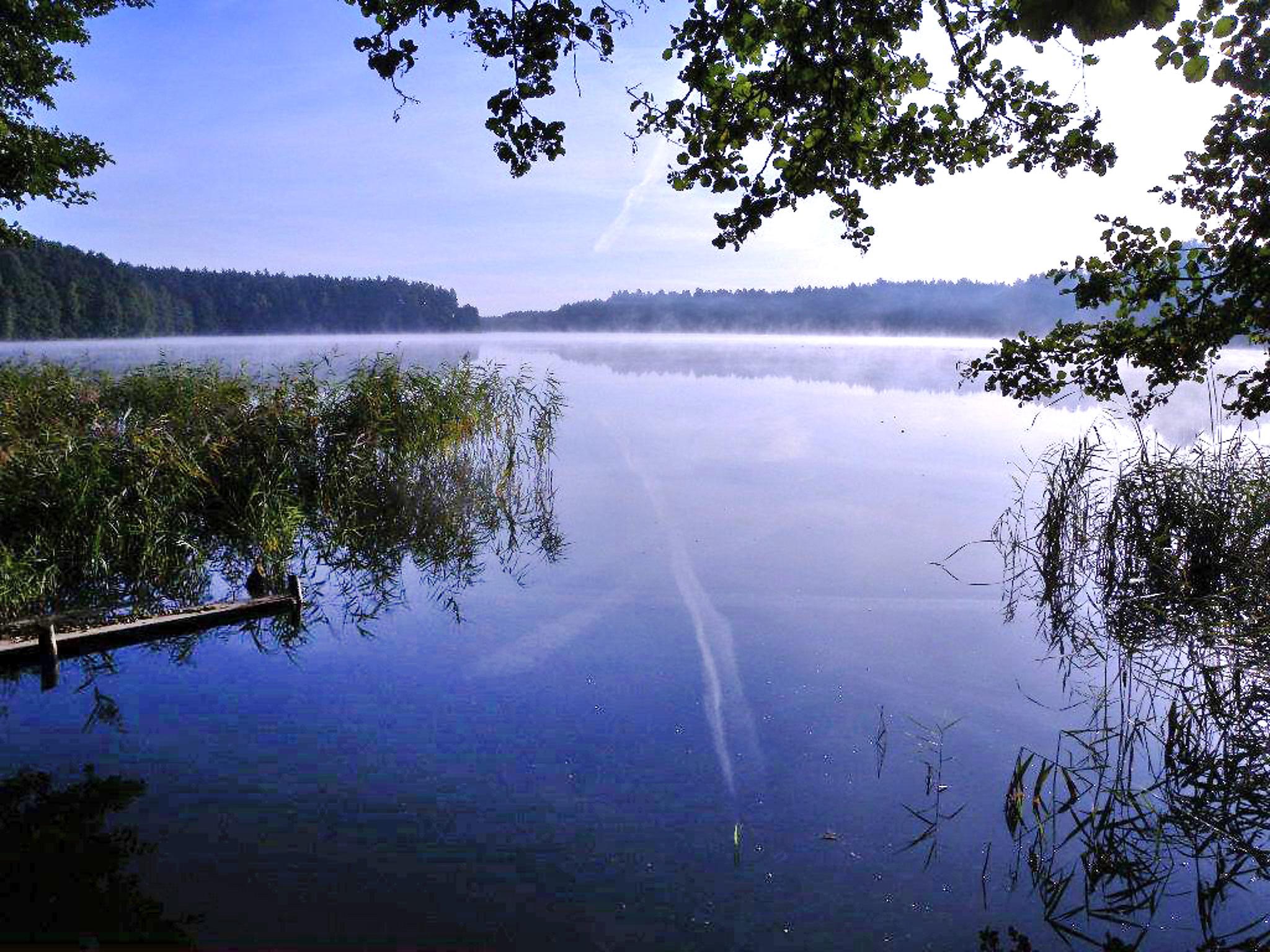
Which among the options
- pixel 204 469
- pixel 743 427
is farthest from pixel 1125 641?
pixel 743 427

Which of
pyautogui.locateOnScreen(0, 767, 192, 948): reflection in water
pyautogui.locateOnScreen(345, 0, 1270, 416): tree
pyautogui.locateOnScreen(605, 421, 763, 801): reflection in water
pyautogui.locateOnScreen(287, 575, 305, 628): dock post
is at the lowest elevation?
pyautogui.locateOnScreen(605, 421, 763, 801): reflection in water

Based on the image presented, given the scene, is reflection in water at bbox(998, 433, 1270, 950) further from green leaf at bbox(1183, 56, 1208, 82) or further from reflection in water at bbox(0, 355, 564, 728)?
reflection in water at bbox(0, 355, 564, 728)

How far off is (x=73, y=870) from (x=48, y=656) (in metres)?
2.63

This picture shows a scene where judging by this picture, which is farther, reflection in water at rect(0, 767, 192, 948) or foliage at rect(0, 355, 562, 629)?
foliage at rect(0, 355, 562, 629)

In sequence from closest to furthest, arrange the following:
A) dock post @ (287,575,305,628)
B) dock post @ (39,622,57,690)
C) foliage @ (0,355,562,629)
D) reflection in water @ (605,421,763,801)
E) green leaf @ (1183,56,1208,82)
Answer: green leaf @ (1183,56,1208,82), reflection in water @ (605,421,763,801), dock post @ (39,622,57,690), dock post @ (287,575,305,628), foliage @ (0,355,562,629)

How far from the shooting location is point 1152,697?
6078 mm

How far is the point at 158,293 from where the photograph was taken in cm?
7938

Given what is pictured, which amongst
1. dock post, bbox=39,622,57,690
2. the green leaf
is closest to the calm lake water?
dock post, bbox=39,622,57,690

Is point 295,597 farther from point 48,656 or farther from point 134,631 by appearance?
point 48,656

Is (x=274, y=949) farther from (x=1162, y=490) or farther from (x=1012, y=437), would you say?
(x=1012, y=437)

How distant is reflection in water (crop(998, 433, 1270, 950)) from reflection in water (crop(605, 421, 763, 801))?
5.40 ft

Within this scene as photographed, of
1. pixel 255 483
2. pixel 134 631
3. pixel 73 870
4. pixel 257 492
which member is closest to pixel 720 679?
pixel 73 870

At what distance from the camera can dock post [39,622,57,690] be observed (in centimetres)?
604

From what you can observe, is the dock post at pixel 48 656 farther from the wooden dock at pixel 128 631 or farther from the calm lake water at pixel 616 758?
the calm lake water at pixel 616 758
